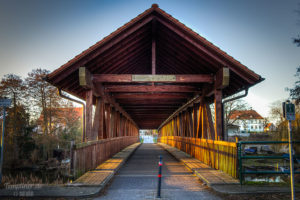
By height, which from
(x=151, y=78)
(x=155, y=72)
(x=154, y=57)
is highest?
(x=154, y=57)

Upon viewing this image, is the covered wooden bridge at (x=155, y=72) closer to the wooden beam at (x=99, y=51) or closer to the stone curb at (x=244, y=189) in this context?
the wooden beam at (x=99, y=51)

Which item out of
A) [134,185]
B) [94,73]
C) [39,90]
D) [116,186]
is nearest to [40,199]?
[116,186]

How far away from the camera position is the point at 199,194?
18.1 ft

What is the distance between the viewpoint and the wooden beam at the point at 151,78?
9.64m

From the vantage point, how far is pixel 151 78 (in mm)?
9594

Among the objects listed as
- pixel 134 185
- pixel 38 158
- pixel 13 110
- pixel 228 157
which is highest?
pixel 13 110

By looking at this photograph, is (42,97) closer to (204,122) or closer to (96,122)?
(96,122)

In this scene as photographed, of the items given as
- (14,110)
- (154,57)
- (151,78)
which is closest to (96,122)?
(151,78)

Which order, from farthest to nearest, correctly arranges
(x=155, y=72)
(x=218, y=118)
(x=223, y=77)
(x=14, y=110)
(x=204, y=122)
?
(x=14, y=110), (x=204, y=122), (x=155, y=72), (x=218, y=118), (x=223, y=77)

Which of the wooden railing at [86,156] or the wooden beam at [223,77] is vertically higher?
the wooden beam at [223,77]

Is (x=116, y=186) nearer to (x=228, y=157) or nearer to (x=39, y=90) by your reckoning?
(x=228, y=157)

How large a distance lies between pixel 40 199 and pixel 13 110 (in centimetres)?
A: 1709

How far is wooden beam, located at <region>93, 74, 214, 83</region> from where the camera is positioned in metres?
9.64

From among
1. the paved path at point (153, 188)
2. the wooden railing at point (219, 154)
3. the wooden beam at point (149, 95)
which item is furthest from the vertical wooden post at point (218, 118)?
the wooden beam at point (149, 95)
